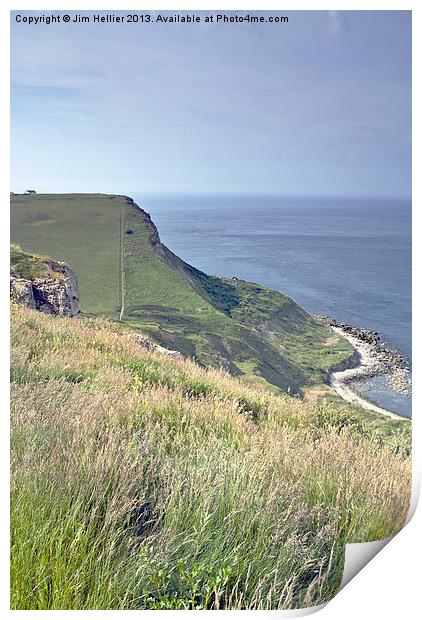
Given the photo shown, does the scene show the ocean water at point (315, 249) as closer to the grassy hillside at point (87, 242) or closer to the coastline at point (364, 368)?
the coastline at point (364, 368)

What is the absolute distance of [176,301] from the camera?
470 cm

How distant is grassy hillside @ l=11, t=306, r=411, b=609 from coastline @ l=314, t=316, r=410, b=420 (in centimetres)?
55

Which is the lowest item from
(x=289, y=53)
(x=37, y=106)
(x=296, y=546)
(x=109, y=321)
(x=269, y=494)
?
(x=296, y=546)

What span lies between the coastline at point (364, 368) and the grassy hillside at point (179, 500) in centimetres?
55

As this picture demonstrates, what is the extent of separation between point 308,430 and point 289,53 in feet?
8.11

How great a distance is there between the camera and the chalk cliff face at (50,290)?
484 cm

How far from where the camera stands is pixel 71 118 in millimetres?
4078

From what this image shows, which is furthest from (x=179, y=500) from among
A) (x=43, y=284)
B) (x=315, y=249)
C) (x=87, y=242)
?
(x=43, y=284)
